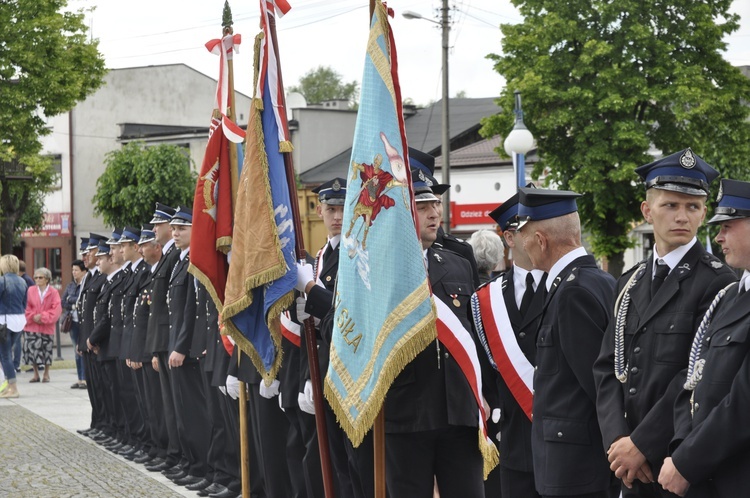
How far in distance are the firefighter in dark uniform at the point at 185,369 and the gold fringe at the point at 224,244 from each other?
193 centimetres

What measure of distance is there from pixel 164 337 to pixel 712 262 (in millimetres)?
6934

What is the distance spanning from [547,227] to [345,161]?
3768cm

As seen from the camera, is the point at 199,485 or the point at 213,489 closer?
the point at 213,489

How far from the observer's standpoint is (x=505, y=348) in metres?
5.19

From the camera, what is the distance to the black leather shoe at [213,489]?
355 inches

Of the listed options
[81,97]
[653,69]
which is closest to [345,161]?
[653,69]

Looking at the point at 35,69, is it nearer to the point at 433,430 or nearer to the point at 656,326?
the point at 433,430

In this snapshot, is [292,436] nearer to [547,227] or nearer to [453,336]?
[453,336]

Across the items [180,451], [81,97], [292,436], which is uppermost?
[81,97]

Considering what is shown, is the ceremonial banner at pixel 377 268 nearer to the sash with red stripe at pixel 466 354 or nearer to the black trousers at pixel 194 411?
the sash with red stripe at pixel 466 354

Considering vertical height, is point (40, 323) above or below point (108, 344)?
below

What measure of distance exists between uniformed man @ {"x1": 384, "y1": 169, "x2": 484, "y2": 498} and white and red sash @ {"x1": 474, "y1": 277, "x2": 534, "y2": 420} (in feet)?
0.72

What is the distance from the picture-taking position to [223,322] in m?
6.71

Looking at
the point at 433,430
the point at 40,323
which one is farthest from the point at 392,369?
the point at 40,323
